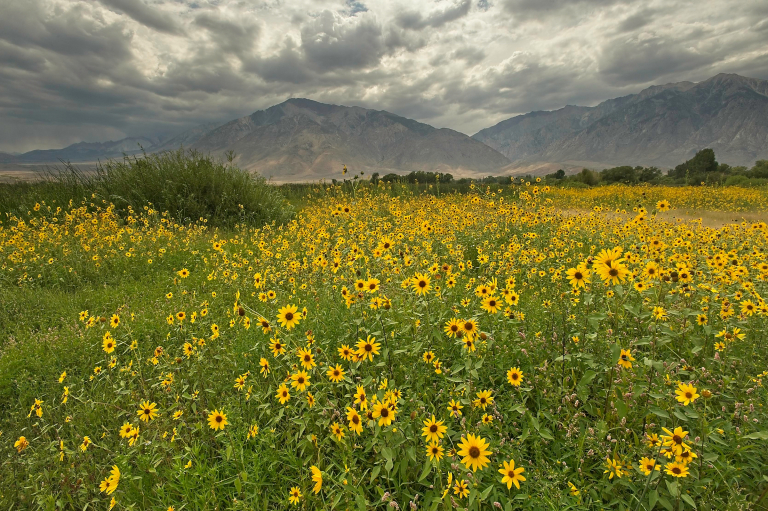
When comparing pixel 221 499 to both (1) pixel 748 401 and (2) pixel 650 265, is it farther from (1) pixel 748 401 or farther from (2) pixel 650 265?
(1) pixel 748 401

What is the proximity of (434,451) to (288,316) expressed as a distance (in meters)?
1.20

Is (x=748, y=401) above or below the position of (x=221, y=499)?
above

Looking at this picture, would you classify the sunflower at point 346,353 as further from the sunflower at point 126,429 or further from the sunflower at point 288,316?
the sunflower at point 126,429

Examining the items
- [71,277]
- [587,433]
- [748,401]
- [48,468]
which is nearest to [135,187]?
[71,277]

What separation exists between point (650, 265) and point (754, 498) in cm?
123

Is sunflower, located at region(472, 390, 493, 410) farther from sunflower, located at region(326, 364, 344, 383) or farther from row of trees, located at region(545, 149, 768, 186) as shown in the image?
row of trees, located at region(545, 149, 768, 186)

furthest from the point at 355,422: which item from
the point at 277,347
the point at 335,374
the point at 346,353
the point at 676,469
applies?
the point at 676,469

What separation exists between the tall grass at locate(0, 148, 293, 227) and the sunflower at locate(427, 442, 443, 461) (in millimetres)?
9282

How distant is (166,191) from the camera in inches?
393

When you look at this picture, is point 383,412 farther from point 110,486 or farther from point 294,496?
point 110,486

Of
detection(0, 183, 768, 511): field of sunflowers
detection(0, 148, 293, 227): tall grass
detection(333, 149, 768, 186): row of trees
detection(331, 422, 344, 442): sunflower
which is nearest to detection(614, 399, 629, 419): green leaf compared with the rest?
detection(0, 183, 768, 511): field of sunflowers

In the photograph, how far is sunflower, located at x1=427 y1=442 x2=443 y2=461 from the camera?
5.42 feet

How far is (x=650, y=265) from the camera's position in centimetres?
219

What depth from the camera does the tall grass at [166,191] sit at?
10141mm
